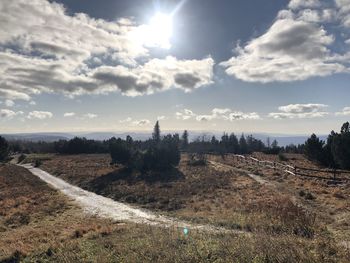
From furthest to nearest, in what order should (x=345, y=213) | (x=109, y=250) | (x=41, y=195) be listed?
(x=41, y=195)
(x=345, y=213)
(x=109, y=250)

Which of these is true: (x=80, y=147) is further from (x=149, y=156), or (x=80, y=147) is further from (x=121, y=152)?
(x=149, y=156)

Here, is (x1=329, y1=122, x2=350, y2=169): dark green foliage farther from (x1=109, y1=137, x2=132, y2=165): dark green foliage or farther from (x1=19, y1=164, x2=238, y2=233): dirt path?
(x1=109, y1=137, x2=132, y2=165): dark green foliage

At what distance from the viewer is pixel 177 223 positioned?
65.6ft

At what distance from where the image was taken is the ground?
10.7 m

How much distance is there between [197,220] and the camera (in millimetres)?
20328

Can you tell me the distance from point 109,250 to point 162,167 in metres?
42.4

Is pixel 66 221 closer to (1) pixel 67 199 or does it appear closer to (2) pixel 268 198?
(1) pixel 67 199

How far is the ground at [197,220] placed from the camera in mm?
10711

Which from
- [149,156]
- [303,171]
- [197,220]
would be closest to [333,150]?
[303,171]

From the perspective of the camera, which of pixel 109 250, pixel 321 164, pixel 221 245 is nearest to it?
pixel 221 245

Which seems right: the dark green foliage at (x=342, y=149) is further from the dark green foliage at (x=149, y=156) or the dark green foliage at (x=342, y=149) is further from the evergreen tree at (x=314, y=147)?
the dark green foliage at (x=149, y=156)

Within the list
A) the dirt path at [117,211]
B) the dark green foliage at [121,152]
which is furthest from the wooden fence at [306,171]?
the dark green foliage at [121,152]

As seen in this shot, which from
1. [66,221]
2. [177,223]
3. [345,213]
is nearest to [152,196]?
[66,221]

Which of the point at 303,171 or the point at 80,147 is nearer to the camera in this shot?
the point at 303,171
